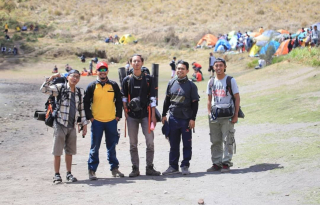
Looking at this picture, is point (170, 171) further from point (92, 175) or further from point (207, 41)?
point (207, 41)

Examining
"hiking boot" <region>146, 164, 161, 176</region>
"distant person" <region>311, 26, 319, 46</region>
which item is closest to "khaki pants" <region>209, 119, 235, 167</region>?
"hiking boot" <region>146, 164, 161, 176</region>

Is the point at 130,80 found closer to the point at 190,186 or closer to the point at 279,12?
the point at 190,186

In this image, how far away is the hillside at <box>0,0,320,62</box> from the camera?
47.3 metres

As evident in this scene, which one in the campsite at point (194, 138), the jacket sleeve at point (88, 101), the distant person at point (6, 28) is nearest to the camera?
the campsite at point (194, 138)

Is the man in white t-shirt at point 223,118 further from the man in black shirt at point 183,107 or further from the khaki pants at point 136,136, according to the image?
the khaki pants at point 136,136

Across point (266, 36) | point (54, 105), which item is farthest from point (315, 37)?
point (54, 105)

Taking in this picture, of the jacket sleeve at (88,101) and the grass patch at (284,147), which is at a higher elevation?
the jacket sleeve at (88,101)

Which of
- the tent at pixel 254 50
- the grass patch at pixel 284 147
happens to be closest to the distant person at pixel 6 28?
the tent at pixel 254 50

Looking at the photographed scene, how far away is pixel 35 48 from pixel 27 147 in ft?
114

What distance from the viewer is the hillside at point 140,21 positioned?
4728 centimetres

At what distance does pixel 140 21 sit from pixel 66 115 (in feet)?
172

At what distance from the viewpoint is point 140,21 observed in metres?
59.7

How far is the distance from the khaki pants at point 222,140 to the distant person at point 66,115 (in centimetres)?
200

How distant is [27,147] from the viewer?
1262 centimetres
